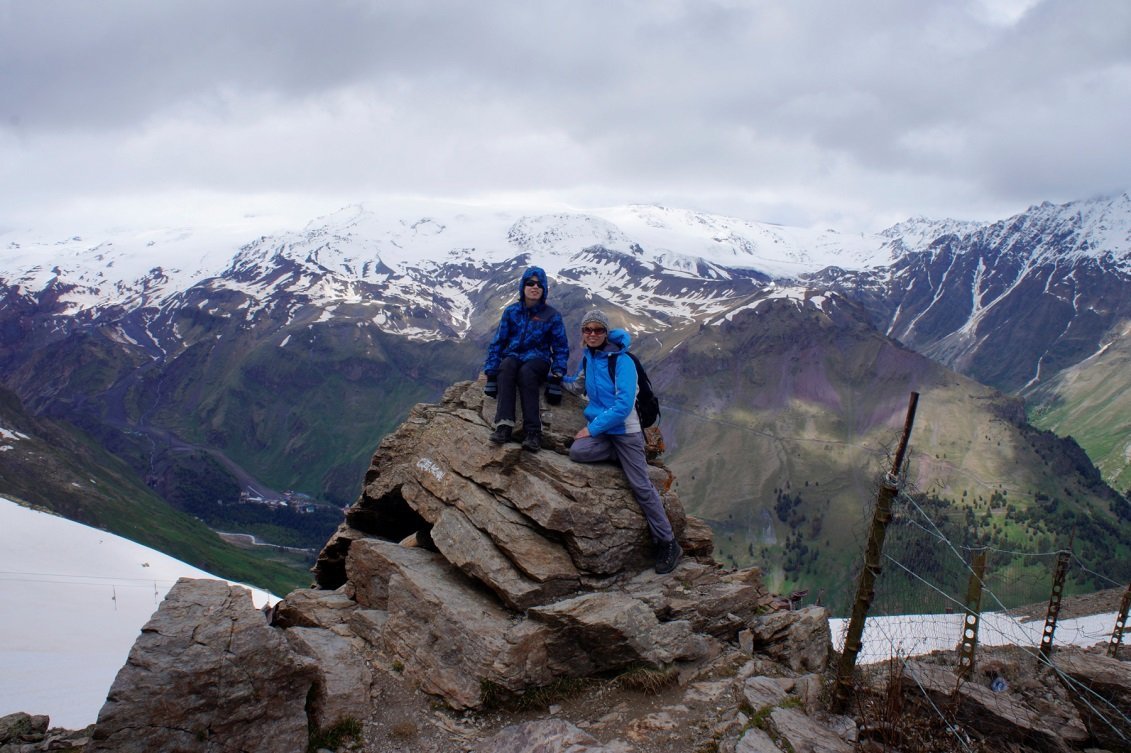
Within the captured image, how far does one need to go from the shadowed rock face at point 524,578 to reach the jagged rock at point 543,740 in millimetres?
873

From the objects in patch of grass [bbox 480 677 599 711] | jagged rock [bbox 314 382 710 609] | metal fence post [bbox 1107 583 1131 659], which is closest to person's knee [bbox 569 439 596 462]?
jagged rock [bbox 314 382 710 609]

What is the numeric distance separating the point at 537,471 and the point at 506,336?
11.2ft

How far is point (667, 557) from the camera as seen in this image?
1473 cm

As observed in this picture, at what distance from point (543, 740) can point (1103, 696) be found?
9.20 metres

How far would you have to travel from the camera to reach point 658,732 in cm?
1099

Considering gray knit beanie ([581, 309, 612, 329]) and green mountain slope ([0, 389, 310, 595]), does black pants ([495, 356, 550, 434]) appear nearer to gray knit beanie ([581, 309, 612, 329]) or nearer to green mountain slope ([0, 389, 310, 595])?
gray knit beanie ([581, 309, 612, 329])

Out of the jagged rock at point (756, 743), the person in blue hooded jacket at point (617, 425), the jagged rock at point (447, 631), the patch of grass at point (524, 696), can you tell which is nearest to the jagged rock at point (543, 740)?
the patch of grass at point (524, 696)

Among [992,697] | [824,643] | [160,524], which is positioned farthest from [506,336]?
[160,524]

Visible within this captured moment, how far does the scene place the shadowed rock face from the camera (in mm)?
Result: 12375

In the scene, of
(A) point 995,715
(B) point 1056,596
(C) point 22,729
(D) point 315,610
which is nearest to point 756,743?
(A) point 995,715

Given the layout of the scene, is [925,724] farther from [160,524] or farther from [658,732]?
[160,524]

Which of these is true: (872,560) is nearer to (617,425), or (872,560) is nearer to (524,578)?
(617,425)

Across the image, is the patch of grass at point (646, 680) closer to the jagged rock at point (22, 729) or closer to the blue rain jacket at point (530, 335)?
the blue rain jacket at point (530, 335)

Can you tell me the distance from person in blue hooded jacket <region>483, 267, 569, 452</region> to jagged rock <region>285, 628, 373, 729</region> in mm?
5372
